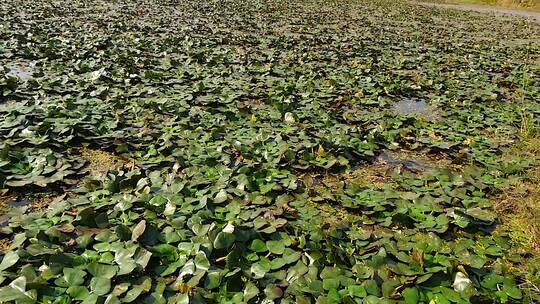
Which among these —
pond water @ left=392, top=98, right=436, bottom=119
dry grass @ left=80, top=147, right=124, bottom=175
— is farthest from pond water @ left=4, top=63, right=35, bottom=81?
pond water @ left=392, top=98, right=436, bottom=119

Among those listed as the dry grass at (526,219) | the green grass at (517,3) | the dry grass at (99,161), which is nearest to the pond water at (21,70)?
the dry grass at (99,161)

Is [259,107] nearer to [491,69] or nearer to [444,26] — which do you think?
[491,69]

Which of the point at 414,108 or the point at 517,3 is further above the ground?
the point at 414,108

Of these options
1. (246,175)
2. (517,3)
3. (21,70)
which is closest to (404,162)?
(246,175)

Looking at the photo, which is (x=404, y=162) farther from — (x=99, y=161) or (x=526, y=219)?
(x=99, y=161)

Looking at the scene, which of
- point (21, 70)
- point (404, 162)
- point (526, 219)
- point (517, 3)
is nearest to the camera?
point (526, 219)

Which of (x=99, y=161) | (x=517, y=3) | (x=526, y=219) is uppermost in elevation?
(x=99, y=161)

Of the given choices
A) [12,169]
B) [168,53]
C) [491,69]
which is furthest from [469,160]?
[168,53]

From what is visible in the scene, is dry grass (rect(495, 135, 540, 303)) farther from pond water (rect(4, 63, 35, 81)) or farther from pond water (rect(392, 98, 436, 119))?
pond water (rect(4, 63, 35, 81))

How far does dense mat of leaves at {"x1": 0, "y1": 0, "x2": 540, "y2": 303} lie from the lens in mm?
2314

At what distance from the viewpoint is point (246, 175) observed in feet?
11.4

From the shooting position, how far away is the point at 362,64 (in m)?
8.14

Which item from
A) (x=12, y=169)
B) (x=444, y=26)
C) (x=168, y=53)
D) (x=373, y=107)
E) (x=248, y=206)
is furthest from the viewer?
(x=444, y=26)

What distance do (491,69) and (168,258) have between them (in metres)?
7.94
